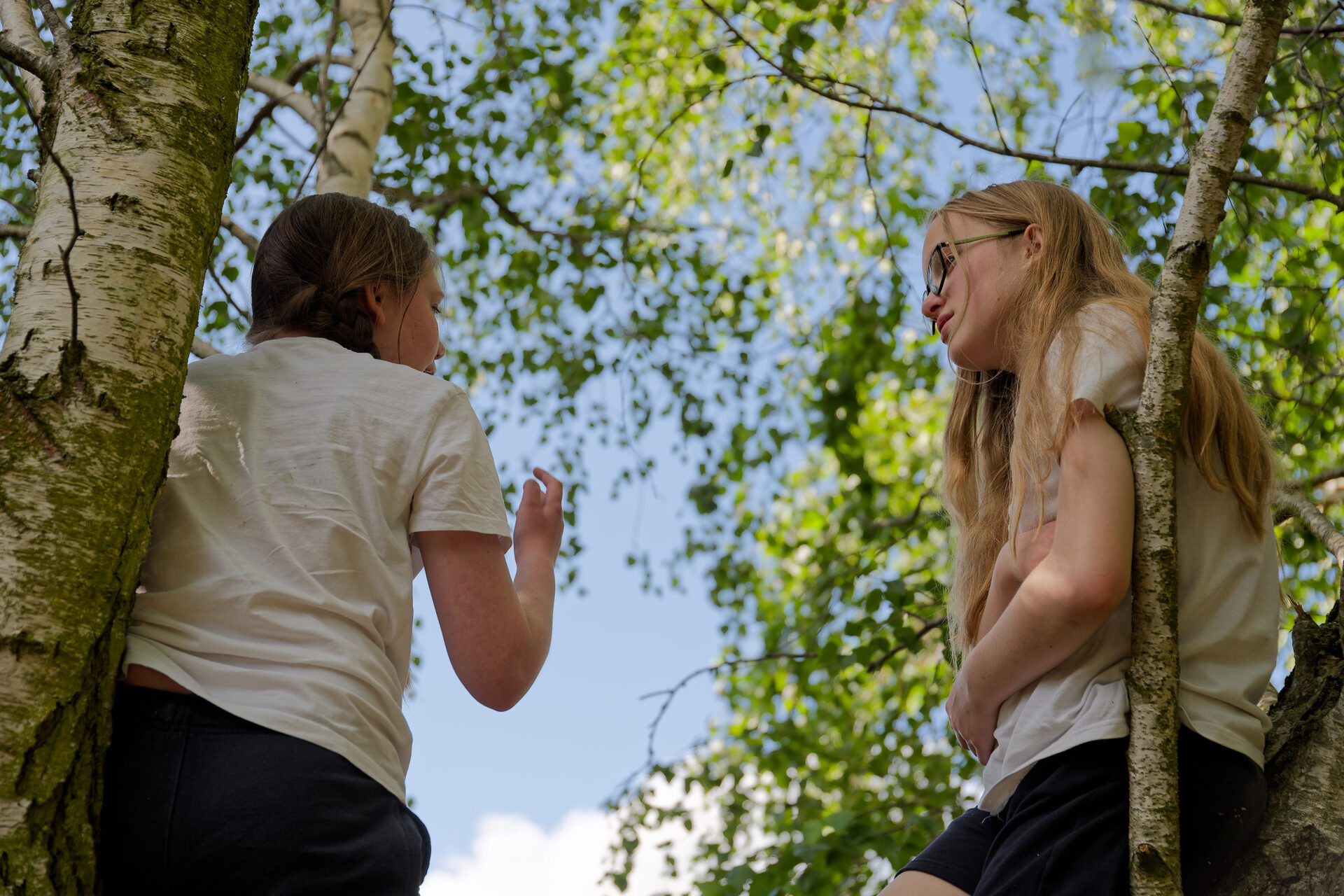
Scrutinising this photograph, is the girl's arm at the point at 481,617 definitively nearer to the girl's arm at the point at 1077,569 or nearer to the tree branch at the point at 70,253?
the tree branch at the point at 70,253

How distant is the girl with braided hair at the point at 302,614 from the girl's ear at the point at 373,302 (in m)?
0.03

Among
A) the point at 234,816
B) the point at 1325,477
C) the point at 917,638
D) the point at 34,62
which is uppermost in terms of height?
the point at 1325,477

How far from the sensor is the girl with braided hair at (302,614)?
1.13 metres

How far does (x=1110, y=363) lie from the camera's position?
1481mm

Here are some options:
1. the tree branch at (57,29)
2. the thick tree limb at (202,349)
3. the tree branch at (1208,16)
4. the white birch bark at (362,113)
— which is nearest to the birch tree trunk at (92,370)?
the tree branch at (57,29)

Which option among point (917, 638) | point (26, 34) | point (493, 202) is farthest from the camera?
point (493, 202)

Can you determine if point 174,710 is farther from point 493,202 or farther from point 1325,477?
point 493,202

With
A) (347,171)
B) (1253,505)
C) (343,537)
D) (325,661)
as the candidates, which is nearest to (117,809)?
(325,661)

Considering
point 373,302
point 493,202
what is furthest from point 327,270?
point 493,202

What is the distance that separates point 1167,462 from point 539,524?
2.94ft

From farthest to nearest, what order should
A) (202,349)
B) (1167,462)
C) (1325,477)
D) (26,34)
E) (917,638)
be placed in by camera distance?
1. (917,638)
2. (1325,477)
3. (202,349)
4. (26,34)
5. (1167,462)

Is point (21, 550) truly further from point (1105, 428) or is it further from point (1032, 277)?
point (1032, 277)

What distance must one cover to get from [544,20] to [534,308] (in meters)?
1.80

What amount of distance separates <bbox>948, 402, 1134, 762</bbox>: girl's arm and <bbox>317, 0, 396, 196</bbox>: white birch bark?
7.77 ft
